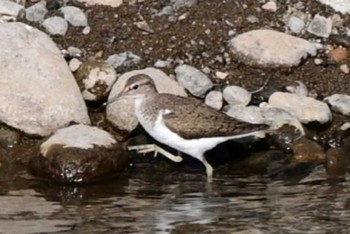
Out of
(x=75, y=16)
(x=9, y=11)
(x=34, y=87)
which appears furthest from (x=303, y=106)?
(x=9, y=11)

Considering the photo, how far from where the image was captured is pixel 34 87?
445 inches

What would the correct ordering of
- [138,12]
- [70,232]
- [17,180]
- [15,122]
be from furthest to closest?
[138,12] < [15,122] < [17,180] < [70,232]

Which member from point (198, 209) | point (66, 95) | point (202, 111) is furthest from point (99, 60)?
point (198, 209)

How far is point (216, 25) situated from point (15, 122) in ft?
9.45

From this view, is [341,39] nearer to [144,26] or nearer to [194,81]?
[194,81]

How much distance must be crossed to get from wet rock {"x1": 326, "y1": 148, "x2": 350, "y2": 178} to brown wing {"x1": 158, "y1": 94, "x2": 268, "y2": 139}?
71cm

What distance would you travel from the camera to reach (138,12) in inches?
510

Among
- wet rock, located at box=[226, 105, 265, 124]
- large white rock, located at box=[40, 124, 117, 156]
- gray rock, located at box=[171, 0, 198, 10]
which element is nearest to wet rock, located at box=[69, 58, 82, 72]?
large white rock, located at box=[40, 124, 117, 156]

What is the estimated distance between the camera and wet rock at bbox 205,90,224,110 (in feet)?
38.3

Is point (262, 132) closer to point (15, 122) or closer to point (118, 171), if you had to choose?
point (118, 171)

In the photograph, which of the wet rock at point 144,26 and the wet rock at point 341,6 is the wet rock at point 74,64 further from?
the wet rock at point 341,6

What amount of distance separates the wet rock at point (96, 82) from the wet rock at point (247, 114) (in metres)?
1.31

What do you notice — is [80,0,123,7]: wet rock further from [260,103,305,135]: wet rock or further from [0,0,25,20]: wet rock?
[260,103,305,135]: wet rock

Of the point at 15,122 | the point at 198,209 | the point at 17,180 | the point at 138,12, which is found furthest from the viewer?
the point at 138,12
